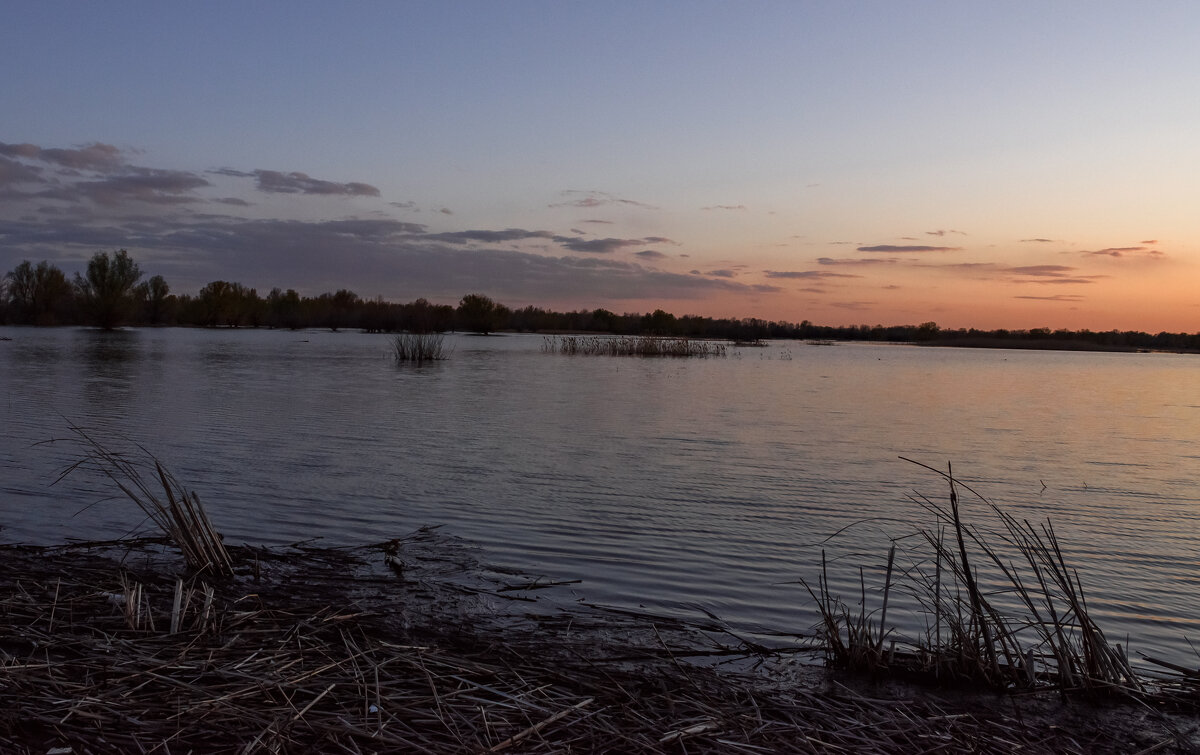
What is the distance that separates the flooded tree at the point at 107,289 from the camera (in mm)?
71938

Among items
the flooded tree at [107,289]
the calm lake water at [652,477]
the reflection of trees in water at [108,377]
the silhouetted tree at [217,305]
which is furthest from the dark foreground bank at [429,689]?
the silhouetted tree at [217,305]

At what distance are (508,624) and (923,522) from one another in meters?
4.90

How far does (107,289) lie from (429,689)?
8259 cm

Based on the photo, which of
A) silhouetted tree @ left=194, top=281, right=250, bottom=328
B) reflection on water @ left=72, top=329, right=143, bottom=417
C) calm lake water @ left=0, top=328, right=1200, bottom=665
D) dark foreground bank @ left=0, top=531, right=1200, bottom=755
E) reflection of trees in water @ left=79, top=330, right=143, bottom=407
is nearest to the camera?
dark foreground bank @ left=0, top=531, right=1200, bottom=755

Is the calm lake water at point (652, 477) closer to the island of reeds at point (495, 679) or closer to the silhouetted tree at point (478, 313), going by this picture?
the island of reeds at point (495, 679)

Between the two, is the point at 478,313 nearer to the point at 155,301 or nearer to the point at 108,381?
the point at 155,301

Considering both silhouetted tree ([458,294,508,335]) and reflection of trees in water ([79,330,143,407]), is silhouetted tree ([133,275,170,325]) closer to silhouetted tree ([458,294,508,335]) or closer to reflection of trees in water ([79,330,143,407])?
silhouetted tree ([458,294,508,335])

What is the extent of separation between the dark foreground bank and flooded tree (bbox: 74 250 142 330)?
79415 millimetres

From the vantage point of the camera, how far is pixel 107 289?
237ft

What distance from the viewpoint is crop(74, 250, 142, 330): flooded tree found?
236 feet

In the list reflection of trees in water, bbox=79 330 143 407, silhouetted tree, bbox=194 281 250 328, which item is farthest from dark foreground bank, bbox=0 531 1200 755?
silhouetted tree, bbox=194 281 250 328

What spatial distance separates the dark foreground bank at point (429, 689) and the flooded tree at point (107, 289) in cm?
7941

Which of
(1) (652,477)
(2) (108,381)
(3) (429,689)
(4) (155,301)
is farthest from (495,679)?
(4) (155,301)

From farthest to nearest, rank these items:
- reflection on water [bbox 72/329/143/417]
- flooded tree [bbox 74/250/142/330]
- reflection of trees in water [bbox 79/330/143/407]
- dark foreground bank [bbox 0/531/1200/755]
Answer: flooded tree [bbox 74/250/142/330]
reflection of trees in water [bbox 79/330/143/407]
reflection on water [bbox 72/329/143/417]
dark foreground bank [bbox 0/531/1200/755]
